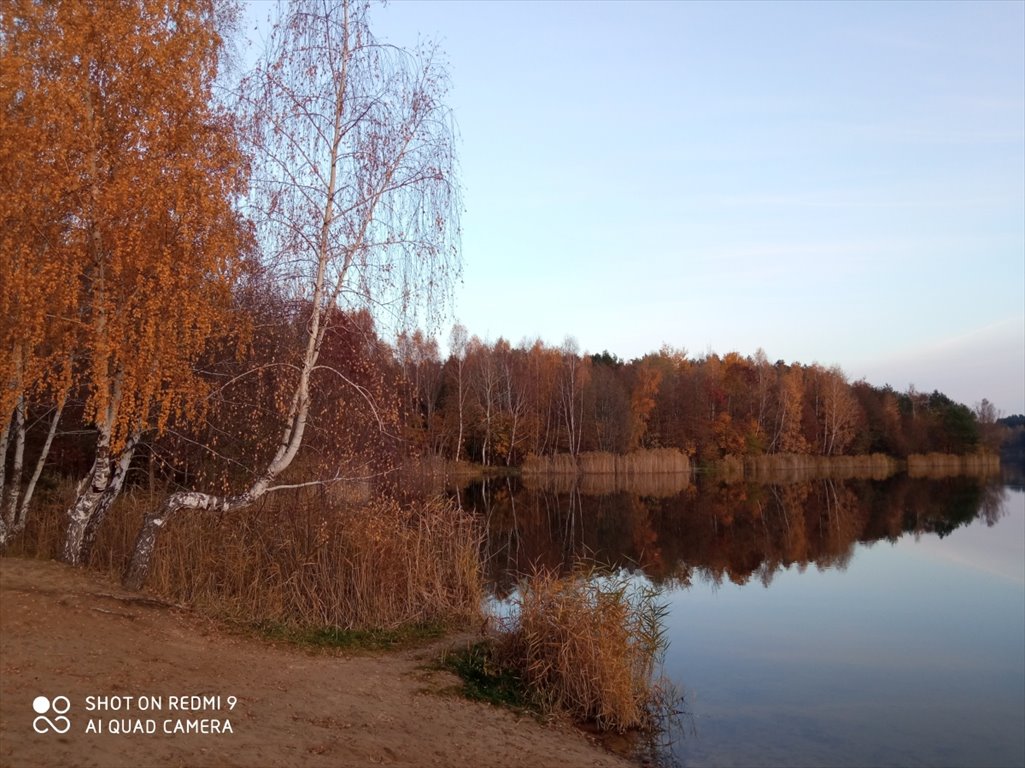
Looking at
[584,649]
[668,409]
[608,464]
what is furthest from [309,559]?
[668,409]

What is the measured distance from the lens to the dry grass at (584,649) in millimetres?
8250

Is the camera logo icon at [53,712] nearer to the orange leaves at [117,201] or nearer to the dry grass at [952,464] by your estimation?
the orange leaves at [117,201]

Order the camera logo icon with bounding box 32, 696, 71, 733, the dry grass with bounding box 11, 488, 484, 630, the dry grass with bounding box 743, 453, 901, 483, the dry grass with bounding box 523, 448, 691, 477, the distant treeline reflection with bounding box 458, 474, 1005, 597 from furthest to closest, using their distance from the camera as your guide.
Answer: the dry grass with bounding box 743, 453, 901, 483 → the dry grass with bounding box 523, 448, 691, 477 → the distant treeline reflection with bounding box 458, 474, 1005, 597 → the dry grass with bounding box 11, 488, 484, 630 → the camera logo icon with bounding box 32, 696, 71, 733

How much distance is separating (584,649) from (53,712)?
15.6 feet

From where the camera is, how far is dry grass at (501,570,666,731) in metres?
8.25

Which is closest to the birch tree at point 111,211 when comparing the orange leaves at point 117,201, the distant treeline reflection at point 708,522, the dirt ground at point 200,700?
the orange leaves at point 117,201

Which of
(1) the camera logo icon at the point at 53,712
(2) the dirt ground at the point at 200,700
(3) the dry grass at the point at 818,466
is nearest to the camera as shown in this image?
(1) the camera logo icon at the point at 53,712

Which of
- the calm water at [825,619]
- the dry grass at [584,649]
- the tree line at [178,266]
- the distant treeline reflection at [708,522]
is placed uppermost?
the tree line at [178,266]

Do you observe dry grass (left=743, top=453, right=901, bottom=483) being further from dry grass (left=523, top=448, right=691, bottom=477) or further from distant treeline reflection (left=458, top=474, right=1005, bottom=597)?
distant treeline reflection (left=458, top=474, right=1005, bottom=597)

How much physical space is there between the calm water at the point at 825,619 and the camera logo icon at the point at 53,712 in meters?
5.33

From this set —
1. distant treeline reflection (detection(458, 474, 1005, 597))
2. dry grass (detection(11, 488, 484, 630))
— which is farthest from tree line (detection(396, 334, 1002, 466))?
dry grass (detection(11, 488, 484, 630))

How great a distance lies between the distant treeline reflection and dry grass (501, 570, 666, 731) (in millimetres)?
1591

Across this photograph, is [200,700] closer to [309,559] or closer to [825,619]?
[309,559]

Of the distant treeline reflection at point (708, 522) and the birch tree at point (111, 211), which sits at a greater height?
the birch tree at point (111, 211)
